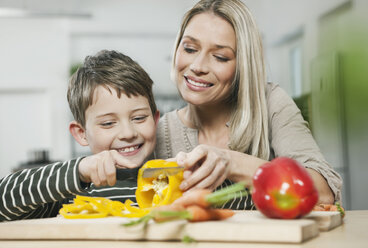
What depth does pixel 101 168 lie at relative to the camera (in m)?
1.17

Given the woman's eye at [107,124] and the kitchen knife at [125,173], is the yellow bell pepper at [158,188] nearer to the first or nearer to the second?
the kitchen knife at [125,173]

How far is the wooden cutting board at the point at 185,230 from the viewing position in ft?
2.98

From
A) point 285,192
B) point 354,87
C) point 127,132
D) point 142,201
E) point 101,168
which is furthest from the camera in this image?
point 354,87

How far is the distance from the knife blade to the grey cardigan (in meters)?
0.56

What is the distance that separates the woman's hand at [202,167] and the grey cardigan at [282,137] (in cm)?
43

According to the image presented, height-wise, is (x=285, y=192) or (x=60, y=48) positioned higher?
(x=60, y=48)

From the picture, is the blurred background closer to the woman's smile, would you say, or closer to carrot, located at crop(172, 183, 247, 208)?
the woman's smile

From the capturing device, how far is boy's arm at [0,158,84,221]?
1215mm

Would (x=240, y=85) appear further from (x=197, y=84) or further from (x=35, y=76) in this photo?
(x=35, y=76)

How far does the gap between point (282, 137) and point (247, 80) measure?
0.25 meters

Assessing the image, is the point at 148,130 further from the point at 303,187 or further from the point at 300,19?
the point at 300,19

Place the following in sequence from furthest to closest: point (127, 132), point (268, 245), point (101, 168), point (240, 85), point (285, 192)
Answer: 1. point (240, 85)
2. point (127, 132)
3. point (101, 168)
4. point (285, 192)
5. point (268, 245)

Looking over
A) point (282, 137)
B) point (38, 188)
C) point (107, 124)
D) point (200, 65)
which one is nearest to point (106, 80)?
point (107, 124)

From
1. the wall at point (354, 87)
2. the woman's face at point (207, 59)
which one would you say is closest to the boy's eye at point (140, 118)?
the woman's face at point (207, 59)
